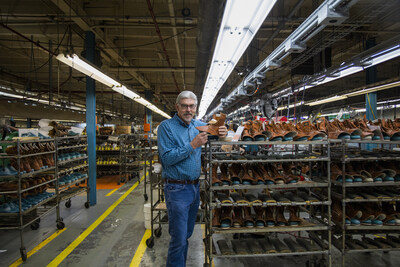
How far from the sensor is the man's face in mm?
2628

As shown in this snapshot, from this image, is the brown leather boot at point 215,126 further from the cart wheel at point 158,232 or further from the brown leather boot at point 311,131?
the cart wheel at point 158,232

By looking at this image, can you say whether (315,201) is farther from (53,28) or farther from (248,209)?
(53,28)

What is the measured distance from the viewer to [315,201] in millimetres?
3025

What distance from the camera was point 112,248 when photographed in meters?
3.72

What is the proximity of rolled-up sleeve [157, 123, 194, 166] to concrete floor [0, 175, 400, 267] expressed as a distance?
1.86 metres

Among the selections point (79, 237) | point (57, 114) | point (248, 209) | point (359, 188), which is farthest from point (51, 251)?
point (57, 114)

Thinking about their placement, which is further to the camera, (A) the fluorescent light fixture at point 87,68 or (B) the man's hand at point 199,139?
(A) the fluorescent light fixture at point 87,68

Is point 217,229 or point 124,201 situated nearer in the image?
point 217,229

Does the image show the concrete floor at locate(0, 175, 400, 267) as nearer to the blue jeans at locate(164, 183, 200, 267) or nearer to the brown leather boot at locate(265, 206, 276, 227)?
the brown leather boot at locate(265, 206, 276, 227)

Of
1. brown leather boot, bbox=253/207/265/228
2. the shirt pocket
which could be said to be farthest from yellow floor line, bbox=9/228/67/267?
brown leather boot, bbox=253/207/265/228

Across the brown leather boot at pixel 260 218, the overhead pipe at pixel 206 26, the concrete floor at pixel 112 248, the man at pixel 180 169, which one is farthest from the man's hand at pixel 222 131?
the concrete floor at pixel 112 248

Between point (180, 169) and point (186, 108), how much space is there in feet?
2.41

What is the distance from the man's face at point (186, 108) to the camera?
2.63 meters

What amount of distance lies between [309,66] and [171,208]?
5.81 m
